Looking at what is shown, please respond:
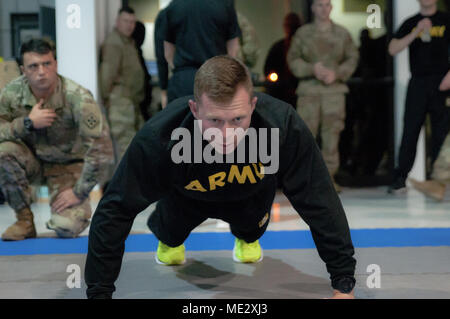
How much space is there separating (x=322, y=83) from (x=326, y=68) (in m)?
0.13

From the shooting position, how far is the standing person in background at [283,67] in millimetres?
6160

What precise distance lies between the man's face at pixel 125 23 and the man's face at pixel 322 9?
157cm

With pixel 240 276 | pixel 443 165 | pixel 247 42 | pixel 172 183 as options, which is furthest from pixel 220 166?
pixel 247 42

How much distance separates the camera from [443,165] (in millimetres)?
4777

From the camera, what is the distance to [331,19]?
5867 millimetres

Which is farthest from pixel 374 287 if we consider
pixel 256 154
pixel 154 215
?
pixel 154 215

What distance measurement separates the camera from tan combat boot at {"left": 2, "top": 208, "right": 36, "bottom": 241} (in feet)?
12.7

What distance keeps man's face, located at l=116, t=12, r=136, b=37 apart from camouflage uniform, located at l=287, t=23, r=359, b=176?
142 centimetres

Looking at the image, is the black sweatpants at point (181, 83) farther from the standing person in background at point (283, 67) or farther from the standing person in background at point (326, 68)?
the standing person in background at point (283, 67)

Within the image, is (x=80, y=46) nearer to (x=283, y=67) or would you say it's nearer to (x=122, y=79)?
(x=122, y=79)

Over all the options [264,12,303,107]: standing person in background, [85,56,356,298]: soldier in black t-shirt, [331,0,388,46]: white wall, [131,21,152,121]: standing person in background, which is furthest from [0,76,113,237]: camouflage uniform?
[331,0,388,46]: white wall

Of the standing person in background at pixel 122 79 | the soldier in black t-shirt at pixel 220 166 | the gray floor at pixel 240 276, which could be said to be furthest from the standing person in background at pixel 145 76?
the soldier in black t-shirt at pixel 220 166

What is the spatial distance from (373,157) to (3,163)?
373 cm

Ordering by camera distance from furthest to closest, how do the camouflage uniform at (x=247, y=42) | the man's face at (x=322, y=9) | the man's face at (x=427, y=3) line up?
the man's face at (x=322, y=9), the camouflage uniform at (x=247, y=42), the man's face at (x=427, y=3)
